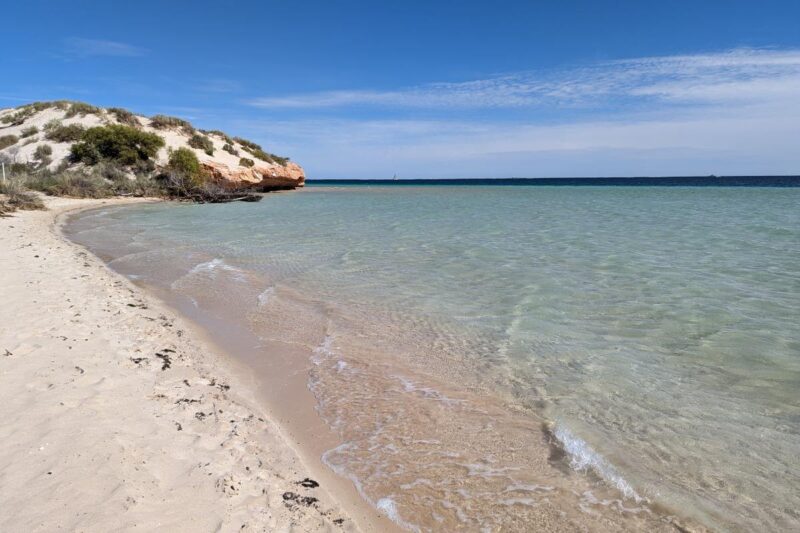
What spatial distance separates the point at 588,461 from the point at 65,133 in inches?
1526

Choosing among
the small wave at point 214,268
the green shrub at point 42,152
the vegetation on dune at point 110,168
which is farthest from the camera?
the green shrub at point 42,152

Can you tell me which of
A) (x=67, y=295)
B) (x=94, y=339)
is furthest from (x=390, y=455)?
Result: (x=67, y=295)

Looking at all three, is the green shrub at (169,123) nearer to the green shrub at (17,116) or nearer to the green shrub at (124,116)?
the green shrub at (124,116)

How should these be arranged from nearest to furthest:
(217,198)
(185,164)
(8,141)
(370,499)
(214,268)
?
1. (370,499)
2. (214,268)
3. (217,198)
4. (185,164)
5. (8,141)

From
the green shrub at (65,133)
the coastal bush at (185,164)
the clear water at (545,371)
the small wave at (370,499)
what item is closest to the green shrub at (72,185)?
the coastal bush at (185,164)

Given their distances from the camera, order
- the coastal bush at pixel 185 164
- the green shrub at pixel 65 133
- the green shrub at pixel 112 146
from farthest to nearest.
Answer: the green shrub at pixel 65 133 → the coastal bush at pixel 185 164 → the green shrub at pixel 112 146

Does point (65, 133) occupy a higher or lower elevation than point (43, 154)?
higher

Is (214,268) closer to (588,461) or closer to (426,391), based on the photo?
(426,391)

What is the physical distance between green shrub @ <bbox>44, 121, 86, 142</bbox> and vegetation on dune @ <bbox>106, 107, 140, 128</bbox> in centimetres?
392

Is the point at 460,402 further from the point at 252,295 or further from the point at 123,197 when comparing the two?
the point at 123,197

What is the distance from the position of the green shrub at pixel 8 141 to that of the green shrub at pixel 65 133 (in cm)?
217

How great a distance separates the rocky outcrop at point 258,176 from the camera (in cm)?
3288

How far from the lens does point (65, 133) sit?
3209cm

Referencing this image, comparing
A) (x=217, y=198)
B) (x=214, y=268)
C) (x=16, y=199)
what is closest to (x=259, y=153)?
(x=217, y=198)
